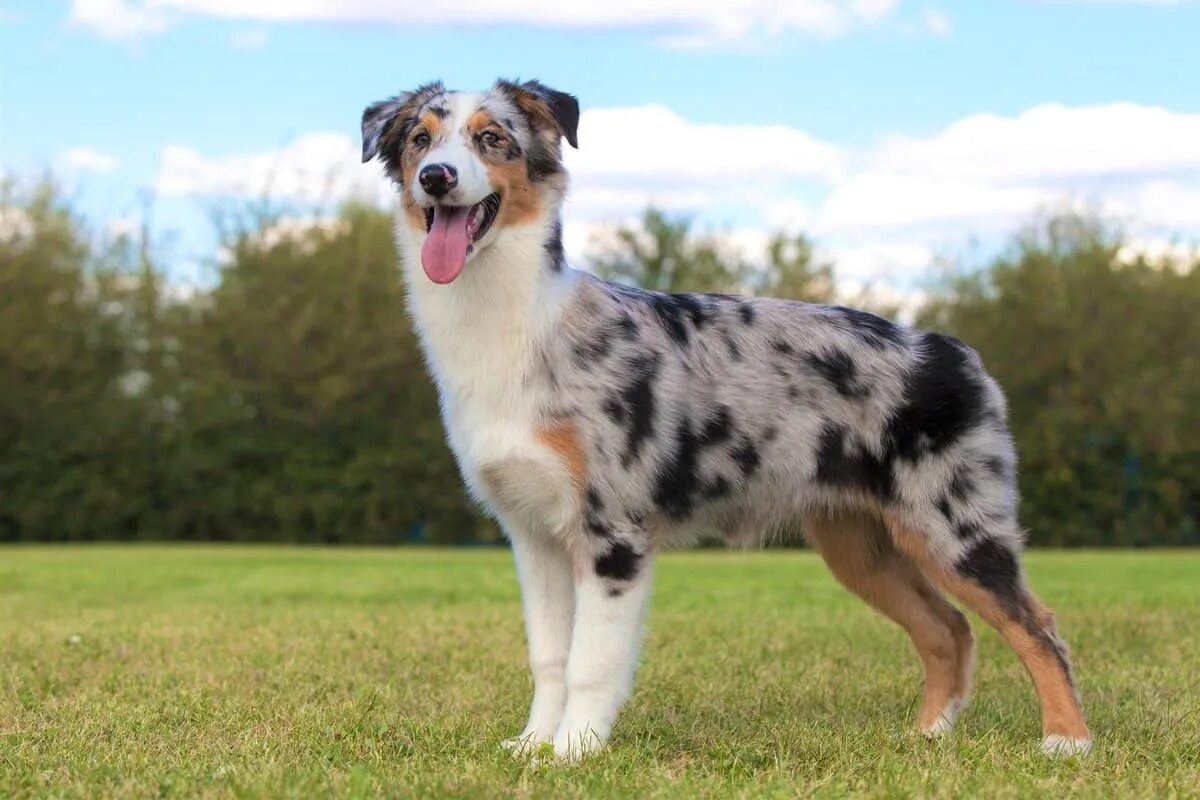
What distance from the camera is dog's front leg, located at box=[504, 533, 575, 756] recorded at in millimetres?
6109

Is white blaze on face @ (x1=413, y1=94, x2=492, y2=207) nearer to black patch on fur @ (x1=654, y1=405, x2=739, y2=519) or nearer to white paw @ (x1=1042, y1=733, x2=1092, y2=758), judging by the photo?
black patch on fur @ (x1=654, y1=405, x2=739, y2=519)

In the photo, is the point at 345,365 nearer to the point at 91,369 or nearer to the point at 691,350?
the point at 91,369

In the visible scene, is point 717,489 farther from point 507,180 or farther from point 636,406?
point 507,180

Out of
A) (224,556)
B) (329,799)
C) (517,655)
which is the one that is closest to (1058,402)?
(224,556)

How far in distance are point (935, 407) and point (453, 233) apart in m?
2.29

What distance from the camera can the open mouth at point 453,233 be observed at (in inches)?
227

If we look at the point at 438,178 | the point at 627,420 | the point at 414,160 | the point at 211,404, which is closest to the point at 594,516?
the point at 627,420

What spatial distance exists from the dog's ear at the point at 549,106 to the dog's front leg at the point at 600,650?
1753 mm

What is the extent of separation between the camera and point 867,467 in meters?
6.44

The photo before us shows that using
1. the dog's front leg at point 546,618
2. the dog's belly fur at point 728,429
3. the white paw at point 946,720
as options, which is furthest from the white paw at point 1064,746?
the dog's front leg at point 546,618

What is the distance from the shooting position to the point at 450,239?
577 centimetres

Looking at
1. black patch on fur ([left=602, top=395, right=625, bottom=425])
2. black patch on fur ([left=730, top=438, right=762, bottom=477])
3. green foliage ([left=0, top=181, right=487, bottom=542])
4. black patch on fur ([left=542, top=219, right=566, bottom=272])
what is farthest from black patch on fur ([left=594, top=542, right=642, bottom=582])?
green foliage ([left=0, top=181, right=487, bottom=542])

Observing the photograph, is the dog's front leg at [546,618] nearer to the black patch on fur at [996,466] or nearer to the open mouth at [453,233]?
A: the open mouth at [453,233]

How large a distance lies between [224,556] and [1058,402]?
18702 millimetres
